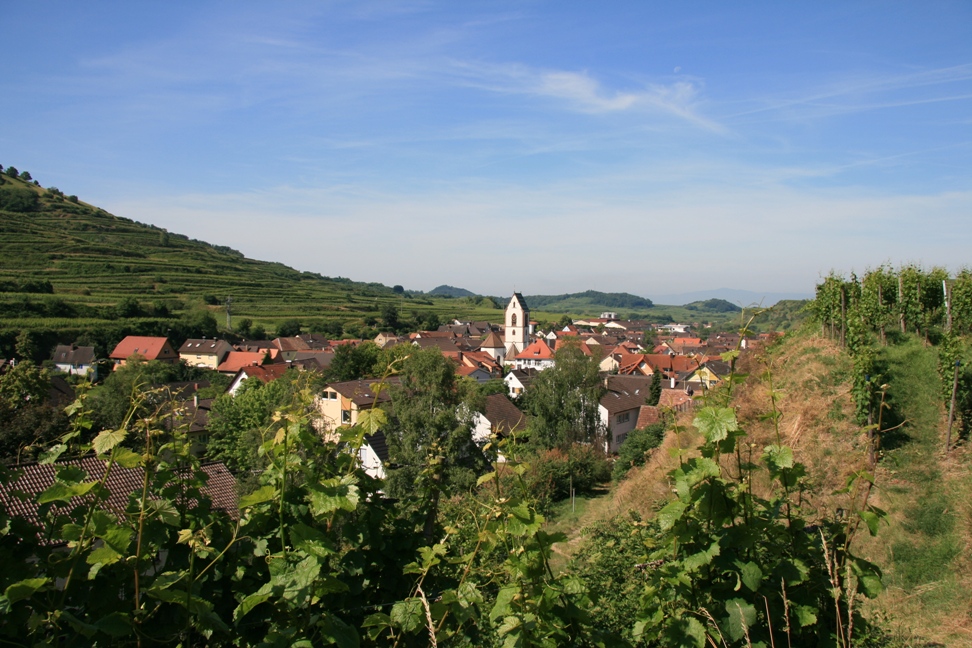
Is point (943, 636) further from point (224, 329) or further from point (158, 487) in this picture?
point (224, 329)

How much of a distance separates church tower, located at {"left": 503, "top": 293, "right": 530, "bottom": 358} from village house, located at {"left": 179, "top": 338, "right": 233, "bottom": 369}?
38022 millimetres

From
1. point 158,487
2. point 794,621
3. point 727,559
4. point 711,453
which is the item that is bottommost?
point 794,621

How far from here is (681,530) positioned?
261 centimetres

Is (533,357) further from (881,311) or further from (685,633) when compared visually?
(685,633)

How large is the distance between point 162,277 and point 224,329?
2900 cm

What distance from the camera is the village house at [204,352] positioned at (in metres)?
75.7

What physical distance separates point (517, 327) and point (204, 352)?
137ft

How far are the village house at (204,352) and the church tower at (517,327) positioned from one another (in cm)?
3802

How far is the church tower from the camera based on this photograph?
8181 cm

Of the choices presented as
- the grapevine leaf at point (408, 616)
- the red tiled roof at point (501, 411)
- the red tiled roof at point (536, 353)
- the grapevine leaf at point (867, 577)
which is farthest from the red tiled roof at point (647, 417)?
the red tiled roof at point (536, 353)

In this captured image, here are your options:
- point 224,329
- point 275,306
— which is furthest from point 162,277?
point 224,329

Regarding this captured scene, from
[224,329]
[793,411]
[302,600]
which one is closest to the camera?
[302,600]

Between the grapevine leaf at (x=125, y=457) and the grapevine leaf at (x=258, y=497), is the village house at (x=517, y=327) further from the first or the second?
the grapevine leaf at (x=125, y=457)

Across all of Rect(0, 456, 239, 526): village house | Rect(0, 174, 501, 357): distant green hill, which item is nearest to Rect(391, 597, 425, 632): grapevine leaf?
Rect(0, 456, 239, 526): village house
